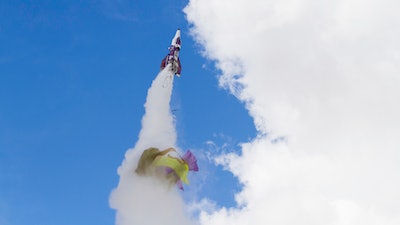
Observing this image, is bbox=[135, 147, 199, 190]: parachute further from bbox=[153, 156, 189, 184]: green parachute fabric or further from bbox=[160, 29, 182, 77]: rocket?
bbox=[160, 29, 182, 77]: rocket

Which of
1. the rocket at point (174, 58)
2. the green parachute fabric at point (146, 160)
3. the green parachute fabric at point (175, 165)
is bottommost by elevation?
the green parachute fabric at point (175, 165)

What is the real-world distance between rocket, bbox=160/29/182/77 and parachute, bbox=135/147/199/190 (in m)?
19.5

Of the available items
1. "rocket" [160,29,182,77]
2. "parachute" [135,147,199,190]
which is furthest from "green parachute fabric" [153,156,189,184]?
"rocket" [160,29,182,77]

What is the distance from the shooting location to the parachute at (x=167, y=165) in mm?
88188

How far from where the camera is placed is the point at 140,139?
9656 cm

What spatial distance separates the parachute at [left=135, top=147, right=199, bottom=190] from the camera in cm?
8819

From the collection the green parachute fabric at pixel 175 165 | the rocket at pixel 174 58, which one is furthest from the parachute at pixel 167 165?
the rocket at pixel 174 58

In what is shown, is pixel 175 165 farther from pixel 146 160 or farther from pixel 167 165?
pixel 146 160

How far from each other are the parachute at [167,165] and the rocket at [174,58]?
19.5 meters

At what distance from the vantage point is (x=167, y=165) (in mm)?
88125

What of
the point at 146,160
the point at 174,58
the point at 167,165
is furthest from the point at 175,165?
the point at 174,58

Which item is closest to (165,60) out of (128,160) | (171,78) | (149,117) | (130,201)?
(171,78)

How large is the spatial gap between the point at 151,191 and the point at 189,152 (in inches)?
404

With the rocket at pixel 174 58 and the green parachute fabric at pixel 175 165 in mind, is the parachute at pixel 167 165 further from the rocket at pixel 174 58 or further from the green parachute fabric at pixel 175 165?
the rocket at pixel 174 58
